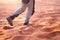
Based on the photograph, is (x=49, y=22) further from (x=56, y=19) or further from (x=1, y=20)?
(x=1, y=20)

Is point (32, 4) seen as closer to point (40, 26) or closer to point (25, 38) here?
point (40, 26)

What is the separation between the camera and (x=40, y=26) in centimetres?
387

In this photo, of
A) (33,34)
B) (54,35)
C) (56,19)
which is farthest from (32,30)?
(56,19)

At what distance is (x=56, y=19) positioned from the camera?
173 inches

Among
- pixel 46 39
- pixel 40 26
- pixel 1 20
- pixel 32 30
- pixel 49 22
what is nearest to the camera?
pixel 46 39

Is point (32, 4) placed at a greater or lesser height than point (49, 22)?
greater

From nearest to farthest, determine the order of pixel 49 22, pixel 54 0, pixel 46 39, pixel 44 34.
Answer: pixel 46 39, pixel 44 34, pixel 49 22, pixel 54 0

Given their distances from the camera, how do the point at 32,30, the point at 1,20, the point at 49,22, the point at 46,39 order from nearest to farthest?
1. the point at 46,39
2. the point at 32,30
3. the point at 49,22
4. the point at 1,20

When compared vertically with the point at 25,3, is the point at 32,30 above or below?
below

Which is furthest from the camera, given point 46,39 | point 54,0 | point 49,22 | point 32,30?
point 54,0

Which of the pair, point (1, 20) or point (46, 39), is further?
point (1, 20)

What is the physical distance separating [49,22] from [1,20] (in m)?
1.22

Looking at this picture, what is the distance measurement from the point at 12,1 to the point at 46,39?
4.71m

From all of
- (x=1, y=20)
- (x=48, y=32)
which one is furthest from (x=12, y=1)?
(x=48, y=32)
